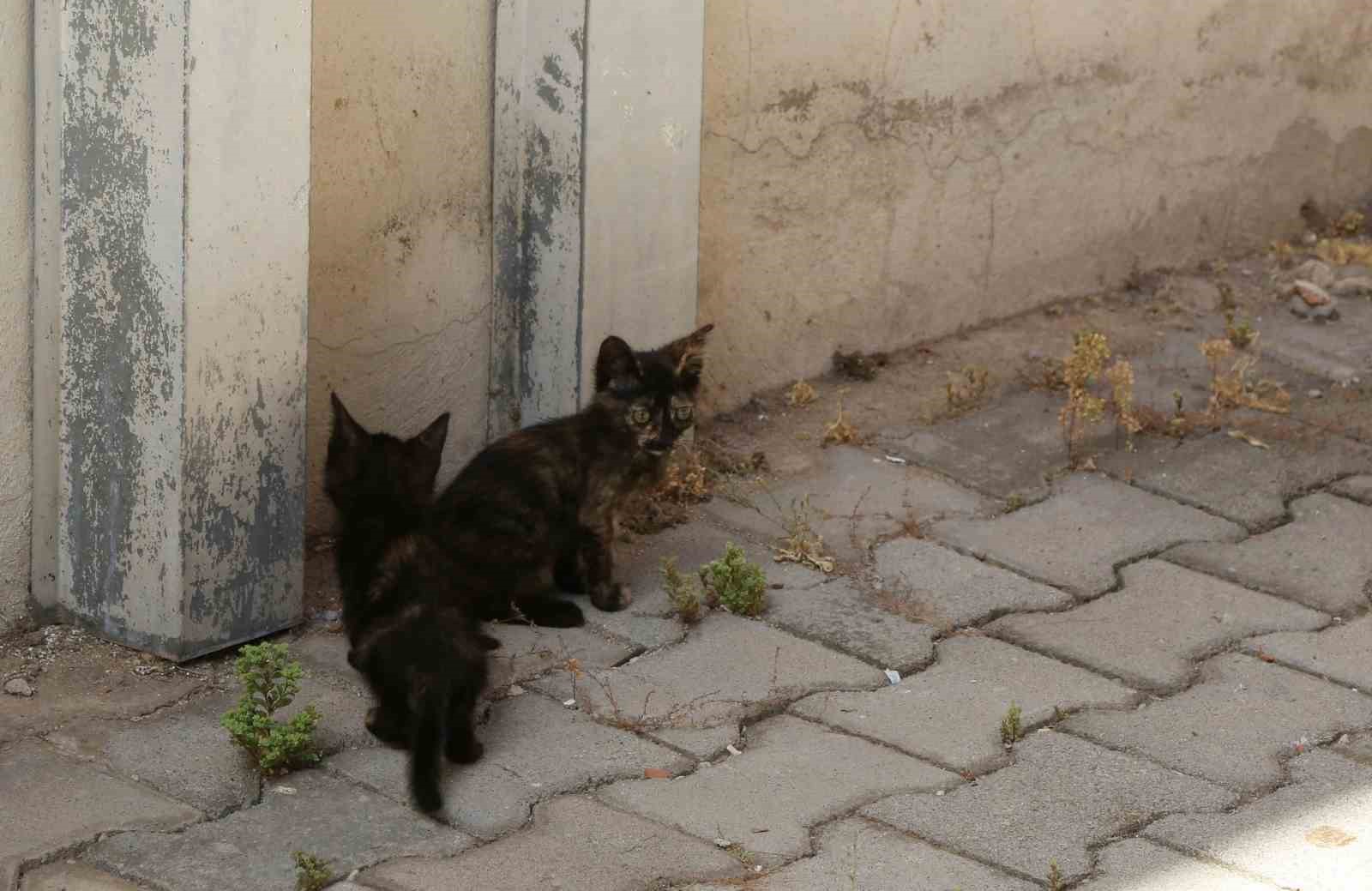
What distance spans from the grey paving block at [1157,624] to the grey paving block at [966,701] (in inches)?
4.2

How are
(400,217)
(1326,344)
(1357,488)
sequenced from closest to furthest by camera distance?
(400,217) → (1357,488) → (1326,344)

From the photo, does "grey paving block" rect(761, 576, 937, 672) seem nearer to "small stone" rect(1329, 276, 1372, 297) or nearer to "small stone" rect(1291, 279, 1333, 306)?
"small stone" rect(1291, 279, 1333, 306)

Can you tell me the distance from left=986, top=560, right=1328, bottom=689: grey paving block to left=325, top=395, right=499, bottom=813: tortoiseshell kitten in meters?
1.54

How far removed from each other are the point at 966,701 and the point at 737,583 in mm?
751

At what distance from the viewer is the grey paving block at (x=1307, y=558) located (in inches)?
219

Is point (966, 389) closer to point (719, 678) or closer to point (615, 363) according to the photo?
point (615, 363)

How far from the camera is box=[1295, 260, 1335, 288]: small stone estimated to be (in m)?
8.16

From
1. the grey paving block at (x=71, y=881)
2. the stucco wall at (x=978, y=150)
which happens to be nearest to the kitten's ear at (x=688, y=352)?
the stucco wall at (x=978, y=150)

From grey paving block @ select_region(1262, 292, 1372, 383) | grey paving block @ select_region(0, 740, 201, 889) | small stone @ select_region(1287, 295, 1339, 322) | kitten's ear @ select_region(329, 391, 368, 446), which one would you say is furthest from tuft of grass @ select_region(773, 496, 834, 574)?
small stone @ select_region(1287, 295, 1339, 322)

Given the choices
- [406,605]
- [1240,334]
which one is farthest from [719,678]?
[1240,334]

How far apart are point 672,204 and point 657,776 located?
2.19 metres

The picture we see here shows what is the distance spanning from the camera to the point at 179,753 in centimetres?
437

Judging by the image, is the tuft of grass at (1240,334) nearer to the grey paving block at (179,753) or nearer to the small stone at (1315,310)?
the small stone at (1315,310)

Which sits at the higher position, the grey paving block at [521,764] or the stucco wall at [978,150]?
the stucco wall at [978,150]
